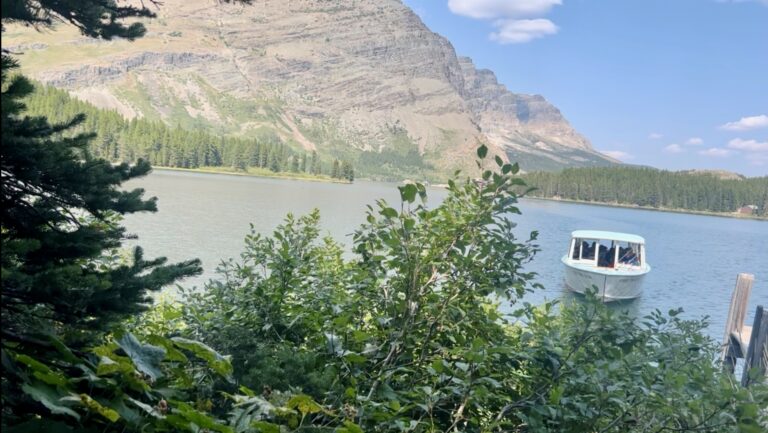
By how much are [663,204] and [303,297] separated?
154 m

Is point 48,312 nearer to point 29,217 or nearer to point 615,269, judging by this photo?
point 29,217

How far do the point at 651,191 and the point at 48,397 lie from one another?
15525 cm

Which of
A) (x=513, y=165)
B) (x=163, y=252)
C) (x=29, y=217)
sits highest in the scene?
(x=513, y=165)

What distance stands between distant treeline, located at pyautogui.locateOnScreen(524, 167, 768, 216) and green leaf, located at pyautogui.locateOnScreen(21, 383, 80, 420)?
140 meters

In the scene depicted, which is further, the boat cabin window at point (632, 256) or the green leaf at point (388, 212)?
the boat cabin window at point (632, 256)

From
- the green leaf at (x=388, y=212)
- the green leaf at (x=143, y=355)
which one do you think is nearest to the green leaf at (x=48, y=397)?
the green leaf at (x=143, y=355)

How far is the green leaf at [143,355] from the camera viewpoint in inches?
60.6

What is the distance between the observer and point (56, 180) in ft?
8.55

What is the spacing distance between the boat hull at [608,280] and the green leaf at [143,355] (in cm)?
2523

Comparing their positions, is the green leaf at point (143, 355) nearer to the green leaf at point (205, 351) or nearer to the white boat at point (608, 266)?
the green leaf at point (205, 351)

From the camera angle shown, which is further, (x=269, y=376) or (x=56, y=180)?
(x=56, y=180)

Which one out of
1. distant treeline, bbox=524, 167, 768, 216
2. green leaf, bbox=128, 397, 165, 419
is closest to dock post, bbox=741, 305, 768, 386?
green leaf, bbox=128, 397, 165, 419

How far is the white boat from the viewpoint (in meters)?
25.6

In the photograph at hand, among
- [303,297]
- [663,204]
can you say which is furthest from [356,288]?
[663,204]
